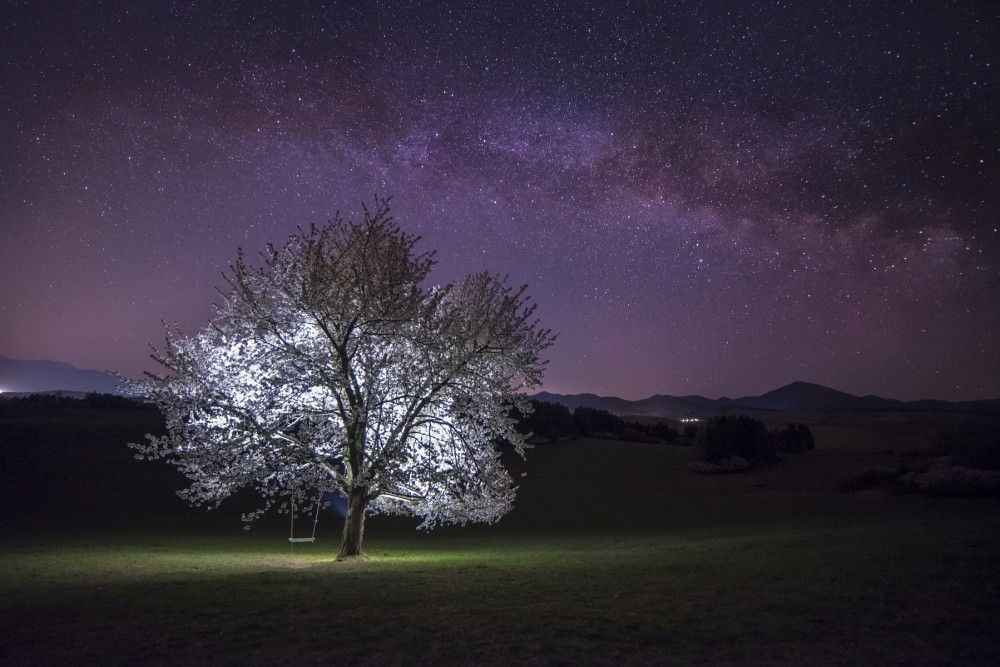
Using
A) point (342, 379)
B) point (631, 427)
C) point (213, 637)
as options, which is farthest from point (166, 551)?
point (631, 427)

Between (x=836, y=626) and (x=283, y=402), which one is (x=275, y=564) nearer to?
(x=283, y=402)

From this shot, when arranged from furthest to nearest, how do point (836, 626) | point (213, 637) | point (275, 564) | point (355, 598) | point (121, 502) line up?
point (121, 502)
point (275, 564)
point (355, 598)
point (836, 626)
point (213, 637)

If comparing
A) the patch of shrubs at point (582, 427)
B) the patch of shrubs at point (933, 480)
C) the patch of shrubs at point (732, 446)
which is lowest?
the patch of shrubs at point (933, 480)

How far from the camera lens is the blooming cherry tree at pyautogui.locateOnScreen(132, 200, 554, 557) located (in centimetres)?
1831

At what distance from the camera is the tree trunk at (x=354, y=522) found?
20.0 m

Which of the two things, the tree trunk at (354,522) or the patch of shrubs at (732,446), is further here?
the patch of shrubs at (732,446)

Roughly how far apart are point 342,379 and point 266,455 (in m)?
3.01

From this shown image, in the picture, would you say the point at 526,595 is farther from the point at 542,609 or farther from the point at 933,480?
the point at 933,480

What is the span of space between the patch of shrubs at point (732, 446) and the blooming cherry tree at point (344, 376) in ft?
119

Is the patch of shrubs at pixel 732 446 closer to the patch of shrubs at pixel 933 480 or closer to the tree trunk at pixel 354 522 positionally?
the patch of shrubs at pixel 933 480

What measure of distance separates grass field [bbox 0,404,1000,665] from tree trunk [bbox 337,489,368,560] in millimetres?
1379

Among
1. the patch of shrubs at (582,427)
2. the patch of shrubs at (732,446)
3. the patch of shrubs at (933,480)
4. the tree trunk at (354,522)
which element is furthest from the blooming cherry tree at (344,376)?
the patch of shrubs at (582,427)

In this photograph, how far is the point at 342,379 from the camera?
726 inches

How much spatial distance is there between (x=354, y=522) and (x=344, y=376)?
5.11m
